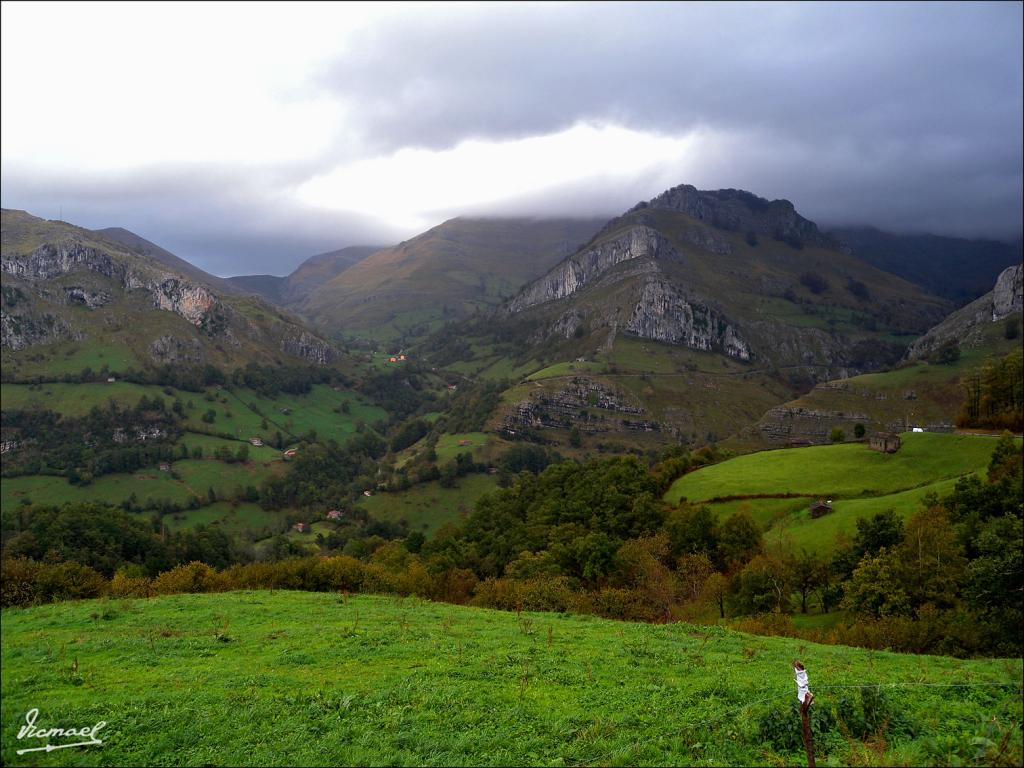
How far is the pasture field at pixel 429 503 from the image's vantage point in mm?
153750

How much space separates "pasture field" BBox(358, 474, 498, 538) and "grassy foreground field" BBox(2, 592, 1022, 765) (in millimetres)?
126849

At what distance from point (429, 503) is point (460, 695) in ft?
496

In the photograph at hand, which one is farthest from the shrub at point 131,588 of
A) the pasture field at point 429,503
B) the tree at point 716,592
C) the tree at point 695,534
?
the pasture field at point 429,503

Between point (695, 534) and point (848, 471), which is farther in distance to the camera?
point (848, 471)

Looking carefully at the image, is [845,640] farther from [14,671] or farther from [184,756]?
[14,671]

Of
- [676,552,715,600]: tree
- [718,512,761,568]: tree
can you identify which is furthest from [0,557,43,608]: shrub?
[718,512,761,568]: tree

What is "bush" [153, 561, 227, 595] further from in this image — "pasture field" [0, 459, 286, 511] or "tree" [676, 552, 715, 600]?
"pasture field" [0, 459, 286, 511]

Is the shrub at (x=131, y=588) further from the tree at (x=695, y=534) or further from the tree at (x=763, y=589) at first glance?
the tree at (x=695, y=534)

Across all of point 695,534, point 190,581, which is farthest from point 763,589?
point 190,581

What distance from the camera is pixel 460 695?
1537 centimetres

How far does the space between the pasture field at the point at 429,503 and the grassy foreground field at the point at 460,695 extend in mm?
126849

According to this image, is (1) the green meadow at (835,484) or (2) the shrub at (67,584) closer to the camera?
(2) the shrub at (67,584)

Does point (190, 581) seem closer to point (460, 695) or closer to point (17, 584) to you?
point (17, 584)

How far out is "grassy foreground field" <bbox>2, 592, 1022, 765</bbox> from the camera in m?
11.9
